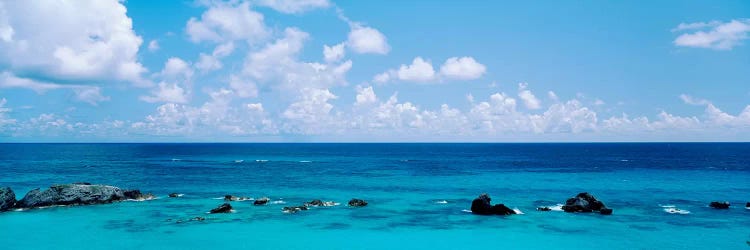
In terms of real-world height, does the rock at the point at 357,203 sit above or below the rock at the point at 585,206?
below

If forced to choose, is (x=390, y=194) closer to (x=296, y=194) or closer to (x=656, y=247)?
(x=296, y=194)

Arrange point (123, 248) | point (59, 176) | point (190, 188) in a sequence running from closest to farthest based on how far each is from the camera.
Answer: point (123, 248) → point (190, 188) → point (59, 176)

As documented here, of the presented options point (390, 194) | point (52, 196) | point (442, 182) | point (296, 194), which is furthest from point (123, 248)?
point (442, 182)

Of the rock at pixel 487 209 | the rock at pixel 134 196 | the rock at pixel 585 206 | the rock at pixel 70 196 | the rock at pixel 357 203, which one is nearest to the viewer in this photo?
the rock at pixel 487 209

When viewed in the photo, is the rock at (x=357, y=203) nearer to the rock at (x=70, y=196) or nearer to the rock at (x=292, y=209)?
the rock at (x=292, y=209)

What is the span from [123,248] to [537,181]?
73361 mm

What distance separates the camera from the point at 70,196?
58.6 m

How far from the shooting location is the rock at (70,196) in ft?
186

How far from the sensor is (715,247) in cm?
3947

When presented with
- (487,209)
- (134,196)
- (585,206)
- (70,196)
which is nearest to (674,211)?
(585,206)

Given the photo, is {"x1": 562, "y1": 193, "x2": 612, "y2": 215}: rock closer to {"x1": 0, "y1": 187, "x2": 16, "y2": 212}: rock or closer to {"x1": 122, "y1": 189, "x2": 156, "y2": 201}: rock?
{"x1": 122, "y1": 189, "x2": 156, "y2": 201}: rock

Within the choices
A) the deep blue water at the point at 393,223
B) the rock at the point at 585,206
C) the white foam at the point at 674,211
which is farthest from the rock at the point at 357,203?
the white foam at the point at 674,211

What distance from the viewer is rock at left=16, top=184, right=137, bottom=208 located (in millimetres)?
56750

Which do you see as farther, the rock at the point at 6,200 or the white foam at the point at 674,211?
the white foam at the point at 674,211
